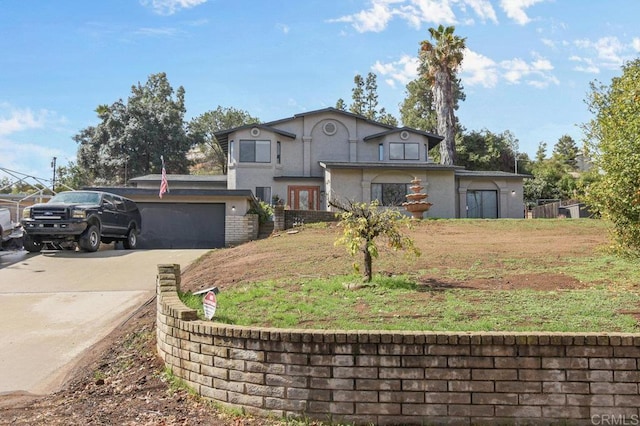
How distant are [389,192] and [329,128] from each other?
578 cm

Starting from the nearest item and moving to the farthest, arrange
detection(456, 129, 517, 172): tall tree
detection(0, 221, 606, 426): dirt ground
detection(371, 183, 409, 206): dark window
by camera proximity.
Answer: detection(0, 221, 606, 426): dirt ground
detection(371, 183, 409, 206): dark window
detection(456, 129, 517, 172): tall tree

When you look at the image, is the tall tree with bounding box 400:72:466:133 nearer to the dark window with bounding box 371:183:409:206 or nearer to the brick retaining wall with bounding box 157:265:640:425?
the dark window with bounding box 371:183:409:206

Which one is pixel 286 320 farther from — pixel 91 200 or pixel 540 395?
pixel 91 200

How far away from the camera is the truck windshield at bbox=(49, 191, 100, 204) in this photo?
17719 mm

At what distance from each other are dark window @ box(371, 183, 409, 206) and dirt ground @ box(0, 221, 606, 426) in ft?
44.3

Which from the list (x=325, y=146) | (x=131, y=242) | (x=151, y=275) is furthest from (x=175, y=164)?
(x=151, y=275)

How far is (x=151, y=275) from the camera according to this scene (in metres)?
13.2

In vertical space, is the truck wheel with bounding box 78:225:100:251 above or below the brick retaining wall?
above

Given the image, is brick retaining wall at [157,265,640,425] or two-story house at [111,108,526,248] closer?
brick retaining wall at [157,265,640,425]

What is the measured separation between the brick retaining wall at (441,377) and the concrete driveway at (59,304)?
10.6ft

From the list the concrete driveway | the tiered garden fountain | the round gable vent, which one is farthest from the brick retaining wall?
the round gable vent

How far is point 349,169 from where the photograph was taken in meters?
26.9

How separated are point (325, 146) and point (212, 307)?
24.8 metres

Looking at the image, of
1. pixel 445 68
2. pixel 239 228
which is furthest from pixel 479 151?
pixel 239 228
